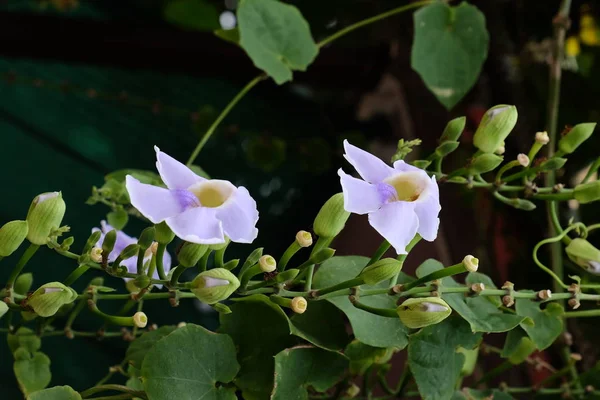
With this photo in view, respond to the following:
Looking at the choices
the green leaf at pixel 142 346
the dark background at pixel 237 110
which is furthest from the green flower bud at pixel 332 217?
the dark background at pixel 237 110

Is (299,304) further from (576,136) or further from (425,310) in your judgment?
(576,136)

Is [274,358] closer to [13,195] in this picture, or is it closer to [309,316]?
[309,316]

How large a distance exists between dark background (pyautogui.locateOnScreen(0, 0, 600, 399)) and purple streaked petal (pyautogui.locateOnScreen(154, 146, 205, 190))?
421 mm

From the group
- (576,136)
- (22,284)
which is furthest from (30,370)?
(576,136)

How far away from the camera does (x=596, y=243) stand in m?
0.67

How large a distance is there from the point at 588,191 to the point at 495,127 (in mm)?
77

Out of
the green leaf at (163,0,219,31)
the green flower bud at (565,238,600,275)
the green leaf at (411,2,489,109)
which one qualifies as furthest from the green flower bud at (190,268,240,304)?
the green leaf at (163,0,219,31)

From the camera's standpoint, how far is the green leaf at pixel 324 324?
1.18ft

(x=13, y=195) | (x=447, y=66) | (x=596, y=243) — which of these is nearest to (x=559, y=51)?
(x=447, y=66)

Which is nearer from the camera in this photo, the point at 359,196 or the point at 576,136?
the point at 359,196

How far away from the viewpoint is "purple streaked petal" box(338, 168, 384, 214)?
0.91ft

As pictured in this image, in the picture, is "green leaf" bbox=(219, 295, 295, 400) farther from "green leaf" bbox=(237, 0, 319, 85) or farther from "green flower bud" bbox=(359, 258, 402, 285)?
"green leaf" bbox=(237, 0, 319, 85)

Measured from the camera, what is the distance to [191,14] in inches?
30.4

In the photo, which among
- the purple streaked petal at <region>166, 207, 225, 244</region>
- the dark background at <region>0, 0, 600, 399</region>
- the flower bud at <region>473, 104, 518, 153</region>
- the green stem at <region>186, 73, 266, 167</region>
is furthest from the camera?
the dark background at <region>0, 0, 600, 399</region>
